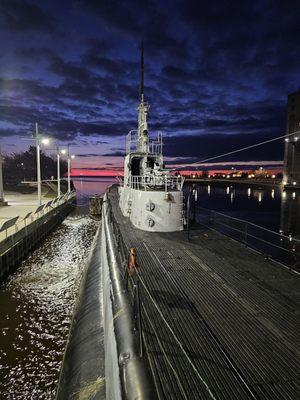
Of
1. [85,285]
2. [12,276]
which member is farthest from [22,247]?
[85,285]

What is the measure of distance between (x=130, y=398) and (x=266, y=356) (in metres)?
3.15

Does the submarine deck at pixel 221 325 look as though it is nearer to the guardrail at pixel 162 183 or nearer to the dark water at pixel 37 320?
the dark water at pixel 37 320

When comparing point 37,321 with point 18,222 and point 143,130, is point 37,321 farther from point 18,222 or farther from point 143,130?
point 143,130

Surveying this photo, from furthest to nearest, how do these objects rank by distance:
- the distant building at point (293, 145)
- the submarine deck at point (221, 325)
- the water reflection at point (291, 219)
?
1. the distant building at point (293, 145)
2. the water reflection at point (291, 219)
3. the submarine deck at point (221, 325)

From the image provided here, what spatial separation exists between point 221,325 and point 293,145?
9772cm

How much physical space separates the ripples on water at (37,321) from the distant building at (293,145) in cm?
8705

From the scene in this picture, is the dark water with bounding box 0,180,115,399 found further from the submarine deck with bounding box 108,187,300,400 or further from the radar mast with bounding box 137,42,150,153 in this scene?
the radar mast with bounding box 137,42,150,153

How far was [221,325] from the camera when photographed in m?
6.93

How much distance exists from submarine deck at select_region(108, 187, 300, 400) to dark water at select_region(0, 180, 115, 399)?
4599 mm

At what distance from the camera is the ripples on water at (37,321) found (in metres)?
9.31

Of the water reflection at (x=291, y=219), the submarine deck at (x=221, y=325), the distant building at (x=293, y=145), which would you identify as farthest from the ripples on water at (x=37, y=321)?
the distant building at (x=293, y=145)

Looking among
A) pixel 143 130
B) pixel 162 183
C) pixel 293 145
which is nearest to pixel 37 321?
pixel 162 183

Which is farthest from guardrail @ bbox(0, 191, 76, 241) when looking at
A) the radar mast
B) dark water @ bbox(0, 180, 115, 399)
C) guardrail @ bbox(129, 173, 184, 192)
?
the radar mast

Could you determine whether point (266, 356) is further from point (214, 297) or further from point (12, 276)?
point (12, 276)
